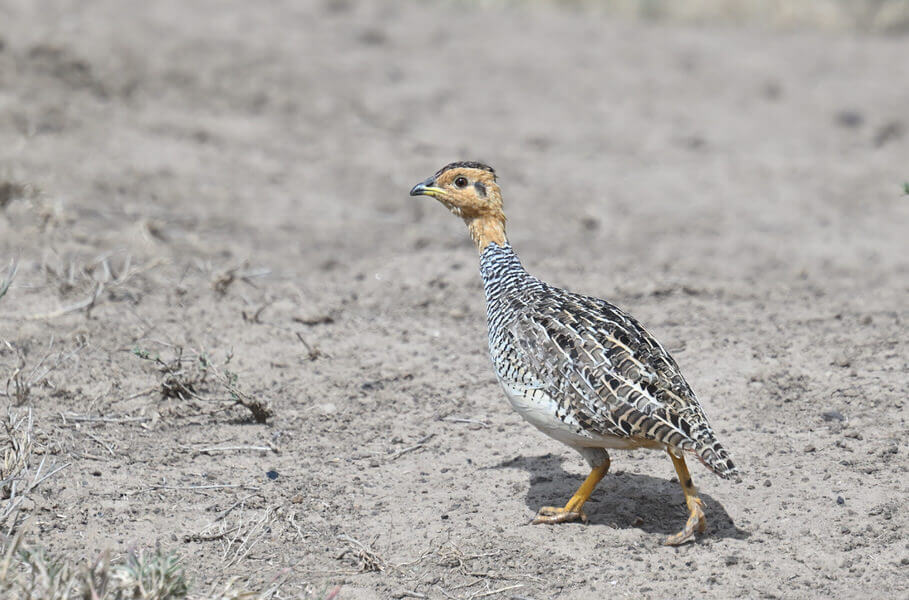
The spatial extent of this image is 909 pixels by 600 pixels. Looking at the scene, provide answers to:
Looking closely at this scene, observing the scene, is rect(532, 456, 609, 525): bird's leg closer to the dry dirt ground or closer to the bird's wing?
the dry dirt ground

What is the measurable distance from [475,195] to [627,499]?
2.03 metres

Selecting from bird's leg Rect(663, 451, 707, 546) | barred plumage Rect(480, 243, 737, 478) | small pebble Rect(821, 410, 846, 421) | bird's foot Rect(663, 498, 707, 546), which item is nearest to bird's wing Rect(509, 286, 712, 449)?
barred plumage Rect(480, 243, 737, 478)

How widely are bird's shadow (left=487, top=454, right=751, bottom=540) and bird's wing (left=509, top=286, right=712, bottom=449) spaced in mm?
692

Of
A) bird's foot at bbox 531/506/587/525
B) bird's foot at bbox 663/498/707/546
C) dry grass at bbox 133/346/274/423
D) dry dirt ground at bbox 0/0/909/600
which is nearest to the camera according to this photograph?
bird's foot at bbox 663/498/707/546

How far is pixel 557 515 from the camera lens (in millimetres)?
5441

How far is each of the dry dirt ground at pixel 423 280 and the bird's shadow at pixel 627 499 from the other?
0.09ft

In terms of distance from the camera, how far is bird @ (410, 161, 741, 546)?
4941 millimetres

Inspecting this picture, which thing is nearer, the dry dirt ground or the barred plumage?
the barred plumage

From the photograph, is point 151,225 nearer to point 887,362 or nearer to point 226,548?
point 226,548

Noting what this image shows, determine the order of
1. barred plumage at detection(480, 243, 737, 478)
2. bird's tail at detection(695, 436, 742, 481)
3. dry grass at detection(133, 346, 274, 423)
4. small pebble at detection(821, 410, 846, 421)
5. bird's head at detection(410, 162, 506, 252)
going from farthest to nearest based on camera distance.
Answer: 1. bird's head at detection(410, 162, 506, 252)
2. dry grass at detection(133, 346, 274, 423)
3. small pebble at detection(821, 410, 846, 421)
4. barred plumage at detection(480, 243, 737, 478)
5. bird's tail at detection(695, 436, 742, 481)

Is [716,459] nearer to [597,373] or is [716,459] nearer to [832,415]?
[597,373]

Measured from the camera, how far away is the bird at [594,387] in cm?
494

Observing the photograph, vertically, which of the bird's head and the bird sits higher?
the bird's head

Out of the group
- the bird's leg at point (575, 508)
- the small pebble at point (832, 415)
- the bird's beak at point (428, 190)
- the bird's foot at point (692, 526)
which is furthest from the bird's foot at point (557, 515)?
the bird's beak at point (428, 190)
